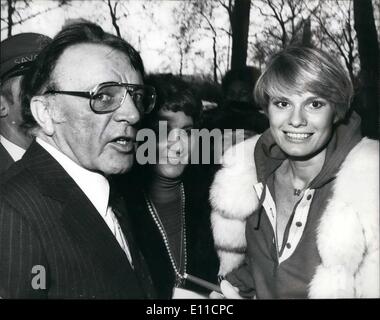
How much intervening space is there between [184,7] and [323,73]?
26.1 inches

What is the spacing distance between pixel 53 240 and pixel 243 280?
33.0 inches

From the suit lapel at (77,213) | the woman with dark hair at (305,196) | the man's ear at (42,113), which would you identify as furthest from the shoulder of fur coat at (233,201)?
the man's ear at (42,113)

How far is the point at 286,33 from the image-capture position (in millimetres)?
1926

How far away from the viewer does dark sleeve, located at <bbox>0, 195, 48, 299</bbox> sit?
1.30 metres

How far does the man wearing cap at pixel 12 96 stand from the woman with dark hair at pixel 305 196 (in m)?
0.90

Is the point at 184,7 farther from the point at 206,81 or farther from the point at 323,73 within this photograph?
the point at 323,73

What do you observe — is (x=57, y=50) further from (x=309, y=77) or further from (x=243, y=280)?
(x=243, y=280)

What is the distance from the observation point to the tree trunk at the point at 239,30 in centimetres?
195

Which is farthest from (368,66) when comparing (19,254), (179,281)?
(19,254)

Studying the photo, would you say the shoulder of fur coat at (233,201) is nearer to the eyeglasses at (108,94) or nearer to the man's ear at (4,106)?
the eyeglasses at (108,94)

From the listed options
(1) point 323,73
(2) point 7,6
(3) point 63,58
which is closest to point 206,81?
(1) point 323,73

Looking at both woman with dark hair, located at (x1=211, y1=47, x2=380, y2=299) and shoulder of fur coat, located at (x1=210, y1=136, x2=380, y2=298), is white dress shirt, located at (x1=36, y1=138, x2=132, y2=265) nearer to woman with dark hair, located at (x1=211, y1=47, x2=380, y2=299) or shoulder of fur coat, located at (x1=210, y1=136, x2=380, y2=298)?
woman with dark hair, located at (x1=211, y1=47, x2=380, y2=299)

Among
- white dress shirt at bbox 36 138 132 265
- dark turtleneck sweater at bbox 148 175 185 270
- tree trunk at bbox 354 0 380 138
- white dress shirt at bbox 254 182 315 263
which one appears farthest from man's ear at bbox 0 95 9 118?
tree trunk at bbox 354 0 380 138

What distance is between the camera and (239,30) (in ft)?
6.45
